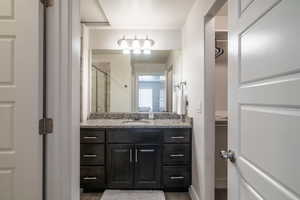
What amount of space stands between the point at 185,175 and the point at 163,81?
1.47 m

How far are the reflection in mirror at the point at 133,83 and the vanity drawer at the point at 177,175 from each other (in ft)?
3.29

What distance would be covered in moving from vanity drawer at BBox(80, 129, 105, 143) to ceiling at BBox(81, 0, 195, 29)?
1.58 m

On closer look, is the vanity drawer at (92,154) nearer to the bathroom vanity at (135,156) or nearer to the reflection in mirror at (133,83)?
the bathroom vanity at (135,156)

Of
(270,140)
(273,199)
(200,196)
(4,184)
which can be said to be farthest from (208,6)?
(4,184)

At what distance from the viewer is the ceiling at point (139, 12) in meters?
2.75

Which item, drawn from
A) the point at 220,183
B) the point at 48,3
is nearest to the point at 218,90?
the point at 220,183

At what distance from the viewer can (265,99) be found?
92cm

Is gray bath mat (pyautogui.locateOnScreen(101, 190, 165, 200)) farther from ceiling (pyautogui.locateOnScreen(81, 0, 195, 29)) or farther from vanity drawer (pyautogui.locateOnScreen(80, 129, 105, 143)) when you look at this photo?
ceiling (pyautogui.locateOnScreen(81, 0, 195, 29))

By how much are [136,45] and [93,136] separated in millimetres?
1598

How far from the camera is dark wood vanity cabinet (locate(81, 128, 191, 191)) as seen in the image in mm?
2959

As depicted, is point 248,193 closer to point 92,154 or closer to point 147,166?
point 147,166

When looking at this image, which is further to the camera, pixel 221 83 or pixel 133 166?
pixel 221 83

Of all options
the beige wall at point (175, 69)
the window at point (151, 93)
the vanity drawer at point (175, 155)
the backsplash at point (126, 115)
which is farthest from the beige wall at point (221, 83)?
the vanity drawer at point (175, 155)

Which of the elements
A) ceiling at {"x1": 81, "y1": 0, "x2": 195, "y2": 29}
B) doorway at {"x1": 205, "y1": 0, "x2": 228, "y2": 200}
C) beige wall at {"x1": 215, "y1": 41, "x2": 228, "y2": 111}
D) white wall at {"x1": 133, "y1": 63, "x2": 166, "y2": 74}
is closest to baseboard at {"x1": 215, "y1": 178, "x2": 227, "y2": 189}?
doorway at {"x1": 205, "y1": 0, "x2": 228, "y2": 200}
